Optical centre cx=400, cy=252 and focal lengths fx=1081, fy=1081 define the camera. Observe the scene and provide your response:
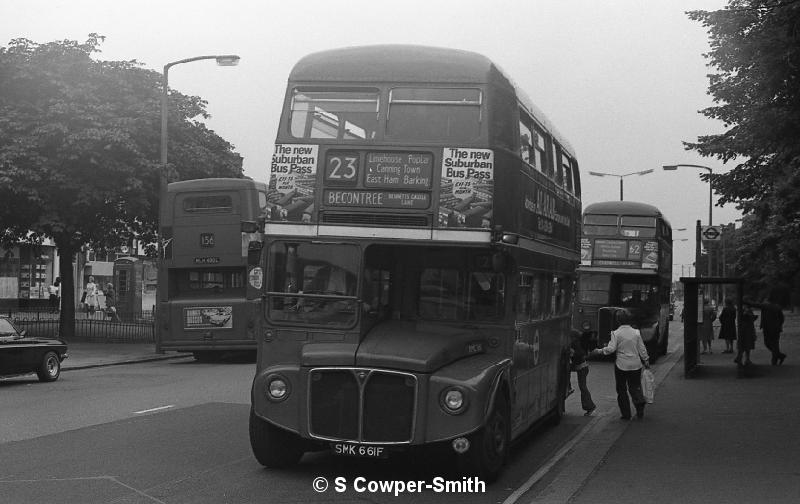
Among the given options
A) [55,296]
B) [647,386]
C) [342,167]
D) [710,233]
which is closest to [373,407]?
[342,167]

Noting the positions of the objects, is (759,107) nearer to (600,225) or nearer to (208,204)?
(600,225)

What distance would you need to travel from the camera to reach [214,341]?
24531 millimetres

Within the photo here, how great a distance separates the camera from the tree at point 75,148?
95.1 ft

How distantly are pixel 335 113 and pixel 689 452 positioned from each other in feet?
16.9

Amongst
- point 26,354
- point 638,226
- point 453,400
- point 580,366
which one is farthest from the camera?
point 638,226

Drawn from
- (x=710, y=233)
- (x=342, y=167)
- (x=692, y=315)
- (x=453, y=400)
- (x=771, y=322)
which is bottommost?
(x=453, y=400)

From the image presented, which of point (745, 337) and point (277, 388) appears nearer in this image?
point (277, 388)

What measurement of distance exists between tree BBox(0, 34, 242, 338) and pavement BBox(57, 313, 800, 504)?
16.4m

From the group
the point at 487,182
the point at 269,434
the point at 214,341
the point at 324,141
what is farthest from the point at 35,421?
the point at 214,341

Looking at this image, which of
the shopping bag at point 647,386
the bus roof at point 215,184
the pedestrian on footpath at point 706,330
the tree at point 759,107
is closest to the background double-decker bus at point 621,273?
the pedestrian on footpath at point 706,330

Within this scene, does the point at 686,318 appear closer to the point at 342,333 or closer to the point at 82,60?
the point at 342,333

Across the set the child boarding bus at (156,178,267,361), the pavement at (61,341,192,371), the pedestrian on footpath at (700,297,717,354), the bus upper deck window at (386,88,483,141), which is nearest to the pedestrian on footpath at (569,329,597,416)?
the bus upper deck window at (386,88,483,141)

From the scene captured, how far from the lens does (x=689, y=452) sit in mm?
11305

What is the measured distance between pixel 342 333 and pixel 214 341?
1573cm
